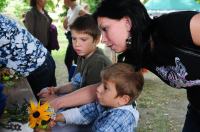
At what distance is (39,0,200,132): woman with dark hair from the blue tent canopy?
673cm

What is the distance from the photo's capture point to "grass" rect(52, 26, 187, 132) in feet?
15.0

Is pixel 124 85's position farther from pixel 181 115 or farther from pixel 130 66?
pixel 181 115

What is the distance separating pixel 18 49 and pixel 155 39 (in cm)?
115

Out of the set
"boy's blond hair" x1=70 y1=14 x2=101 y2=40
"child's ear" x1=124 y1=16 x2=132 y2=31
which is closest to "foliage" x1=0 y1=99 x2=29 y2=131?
"child's ear" x1=124 y1=16 x2=132 y2=31

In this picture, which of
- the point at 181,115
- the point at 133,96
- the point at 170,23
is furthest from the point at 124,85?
the point at 181,115

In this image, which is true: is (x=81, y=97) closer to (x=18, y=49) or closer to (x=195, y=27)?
(x=18, y=49)

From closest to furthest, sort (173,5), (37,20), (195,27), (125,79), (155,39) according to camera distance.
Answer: (195,27) → (155,39) → (125,79) → (37,20) → (173,5)

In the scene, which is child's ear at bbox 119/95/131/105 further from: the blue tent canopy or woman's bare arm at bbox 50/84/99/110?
the blue tent canopy

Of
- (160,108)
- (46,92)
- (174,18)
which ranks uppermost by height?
(174,18)

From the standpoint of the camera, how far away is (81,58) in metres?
2.64

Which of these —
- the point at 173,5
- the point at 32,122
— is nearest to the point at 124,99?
the point at 32,122

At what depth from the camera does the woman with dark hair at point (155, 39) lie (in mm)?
1540

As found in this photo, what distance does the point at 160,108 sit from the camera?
5312mm

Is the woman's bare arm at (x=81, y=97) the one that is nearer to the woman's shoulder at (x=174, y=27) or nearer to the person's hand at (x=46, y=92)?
the person's hand at (x=46, y=92)
